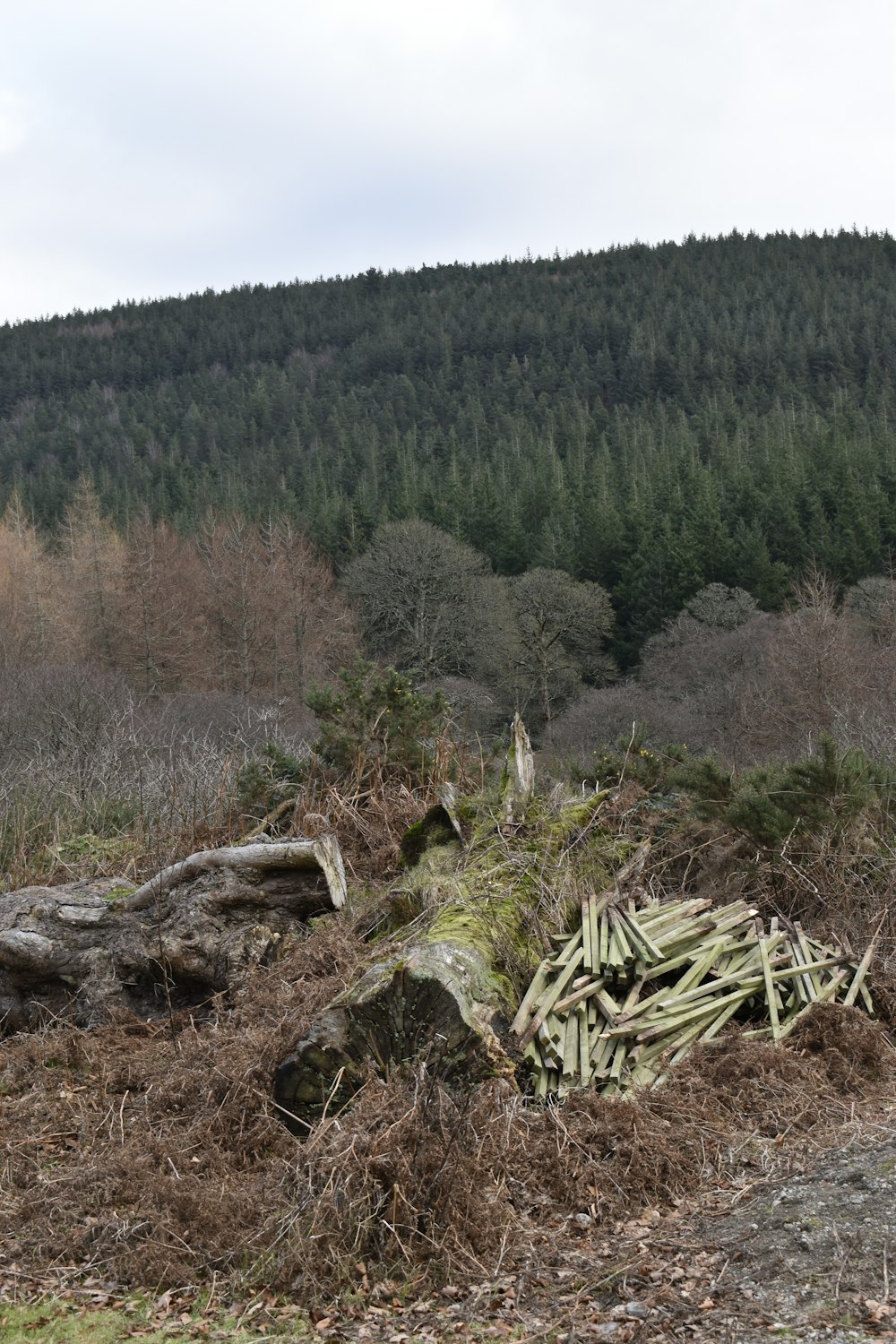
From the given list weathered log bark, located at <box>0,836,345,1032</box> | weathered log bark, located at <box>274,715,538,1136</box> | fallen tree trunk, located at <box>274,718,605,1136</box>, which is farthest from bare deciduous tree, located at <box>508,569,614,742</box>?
weathered log bark, located at <box>274,715,538,1136</box>

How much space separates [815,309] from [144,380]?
74.9m

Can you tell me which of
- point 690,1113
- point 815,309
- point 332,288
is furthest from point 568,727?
point 332,288

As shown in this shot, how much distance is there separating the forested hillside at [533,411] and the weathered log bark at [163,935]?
147ft

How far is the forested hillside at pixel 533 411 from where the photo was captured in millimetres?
57781

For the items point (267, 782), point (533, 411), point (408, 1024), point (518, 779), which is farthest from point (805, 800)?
point (533, 411)

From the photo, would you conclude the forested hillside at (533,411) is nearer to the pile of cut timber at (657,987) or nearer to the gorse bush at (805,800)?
the gorse bush at (805,800)

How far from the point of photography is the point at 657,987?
6363 mm

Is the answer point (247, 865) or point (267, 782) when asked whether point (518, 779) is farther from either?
point (267, 782)

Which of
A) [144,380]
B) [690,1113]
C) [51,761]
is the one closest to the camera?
[690,1113]

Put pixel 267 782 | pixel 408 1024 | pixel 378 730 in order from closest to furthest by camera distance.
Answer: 1. pixel 408 1024
2. pixel 267 782
3. pixel 378 730

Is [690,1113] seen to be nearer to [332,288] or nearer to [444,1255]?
[444,1255]

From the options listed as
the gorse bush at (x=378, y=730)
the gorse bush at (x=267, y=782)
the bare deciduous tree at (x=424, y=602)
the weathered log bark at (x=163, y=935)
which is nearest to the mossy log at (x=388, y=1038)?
the weathered log bark at (x=163, y=935)

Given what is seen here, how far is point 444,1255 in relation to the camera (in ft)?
13.8

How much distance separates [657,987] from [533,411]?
10648 centimetres
